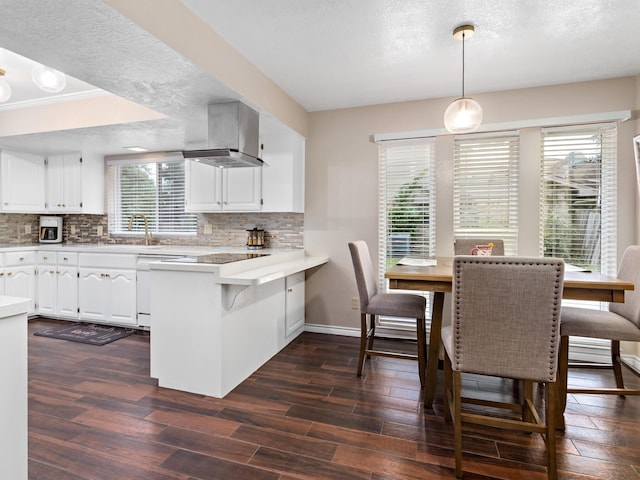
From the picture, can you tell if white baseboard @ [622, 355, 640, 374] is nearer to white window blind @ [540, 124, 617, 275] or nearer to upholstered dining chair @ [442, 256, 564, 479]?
white window blind @ [540, 124, 617, 275]

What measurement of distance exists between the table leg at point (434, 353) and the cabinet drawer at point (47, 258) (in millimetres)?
4377

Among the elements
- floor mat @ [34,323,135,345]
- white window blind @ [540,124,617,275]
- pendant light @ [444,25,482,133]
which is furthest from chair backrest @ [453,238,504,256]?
floor mat @ [34,323,135,345]

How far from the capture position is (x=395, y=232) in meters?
3.66

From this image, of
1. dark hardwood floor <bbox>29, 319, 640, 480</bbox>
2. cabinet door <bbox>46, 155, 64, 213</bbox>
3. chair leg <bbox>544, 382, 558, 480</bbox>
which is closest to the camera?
chair leg <bbox>544, 382, 558, 480</bbox>

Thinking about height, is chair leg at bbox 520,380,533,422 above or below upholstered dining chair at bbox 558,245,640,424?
below

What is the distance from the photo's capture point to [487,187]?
3.34 meters

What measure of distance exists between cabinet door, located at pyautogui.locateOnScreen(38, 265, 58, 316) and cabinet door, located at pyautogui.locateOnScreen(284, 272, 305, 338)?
2.95m

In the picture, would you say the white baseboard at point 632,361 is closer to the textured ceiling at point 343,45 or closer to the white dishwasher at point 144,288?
the textured ceiling at point 343,45

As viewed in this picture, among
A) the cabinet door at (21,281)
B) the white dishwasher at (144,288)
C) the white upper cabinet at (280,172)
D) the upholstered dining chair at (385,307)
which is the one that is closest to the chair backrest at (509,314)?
the upholstered dining chair at (385,307)

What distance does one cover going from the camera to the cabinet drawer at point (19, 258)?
3943mm

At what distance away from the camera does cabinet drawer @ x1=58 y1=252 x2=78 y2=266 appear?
4.08 m

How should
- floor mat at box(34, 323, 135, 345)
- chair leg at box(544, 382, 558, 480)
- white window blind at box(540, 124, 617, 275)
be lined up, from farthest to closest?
floor mat at box(34, 323, 135, 345) < white window blind at box(540, 124, 617, 275) < chair leg at box(544, 382, 558, 480)

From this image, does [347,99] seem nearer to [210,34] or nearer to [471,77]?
[471,77]

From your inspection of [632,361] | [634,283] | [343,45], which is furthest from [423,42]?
[632,361]
